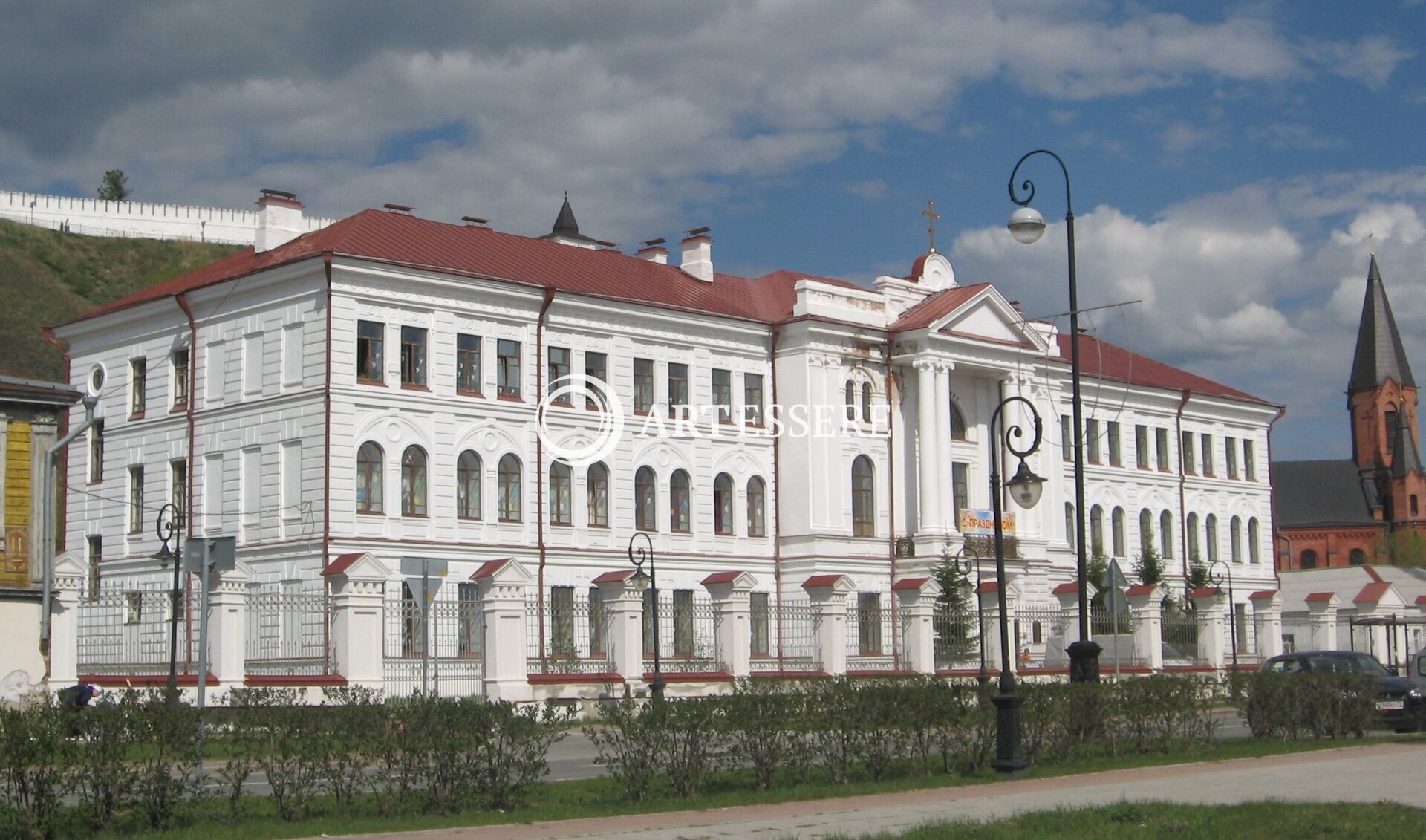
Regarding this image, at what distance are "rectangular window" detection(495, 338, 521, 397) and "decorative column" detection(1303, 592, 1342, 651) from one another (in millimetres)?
25163

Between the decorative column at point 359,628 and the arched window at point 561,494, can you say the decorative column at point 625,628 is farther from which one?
A: the arched window at point 561,494

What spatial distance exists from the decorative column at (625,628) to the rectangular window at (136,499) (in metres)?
16.6

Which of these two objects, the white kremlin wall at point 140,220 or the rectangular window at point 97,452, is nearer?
the rectangular window at point 97,452

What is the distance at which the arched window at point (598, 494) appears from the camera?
44.7 m

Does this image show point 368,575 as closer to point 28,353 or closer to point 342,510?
point 342,510

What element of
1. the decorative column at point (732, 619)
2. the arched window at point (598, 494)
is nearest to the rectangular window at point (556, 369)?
the arched window at point (598, 494)

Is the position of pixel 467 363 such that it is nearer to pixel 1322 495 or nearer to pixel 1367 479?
pixel 1322 495

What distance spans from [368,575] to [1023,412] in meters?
28.7

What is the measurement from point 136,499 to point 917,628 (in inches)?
813

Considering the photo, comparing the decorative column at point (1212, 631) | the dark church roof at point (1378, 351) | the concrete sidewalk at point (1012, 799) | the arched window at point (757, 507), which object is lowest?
the concrete sidewalk at point (1012, 799)

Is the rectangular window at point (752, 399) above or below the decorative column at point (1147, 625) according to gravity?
above

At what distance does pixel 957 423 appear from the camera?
53.4 metres

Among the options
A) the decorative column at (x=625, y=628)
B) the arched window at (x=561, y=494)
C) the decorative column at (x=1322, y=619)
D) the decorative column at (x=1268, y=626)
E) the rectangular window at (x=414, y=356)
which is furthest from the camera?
the decorative column at (x=1322, y=619)

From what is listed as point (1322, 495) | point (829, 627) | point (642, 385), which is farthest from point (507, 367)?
point (1322, 495)
